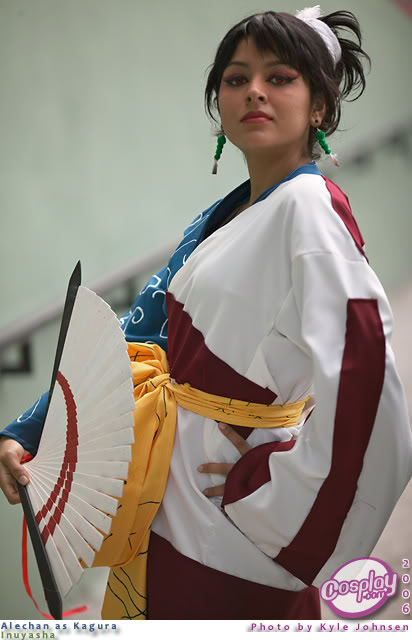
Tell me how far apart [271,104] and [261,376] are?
0.36 metres

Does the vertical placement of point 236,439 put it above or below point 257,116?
below

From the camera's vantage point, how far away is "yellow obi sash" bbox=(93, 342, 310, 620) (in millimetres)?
989

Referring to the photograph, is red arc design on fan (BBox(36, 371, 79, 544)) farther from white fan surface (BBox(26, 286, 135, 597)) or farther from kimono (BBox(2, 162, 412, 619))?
kimono (BBox(2, 162, 412, 619))

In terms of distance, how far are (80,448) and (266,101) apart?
0.51 metres

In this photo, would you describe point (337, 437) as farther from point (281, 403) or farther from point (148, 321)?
A: point (148, 321)

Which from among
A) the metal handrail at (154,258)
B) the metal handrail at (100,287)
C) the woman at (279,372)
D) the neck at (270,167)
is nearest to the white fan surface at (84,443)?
the woman at (279,372)

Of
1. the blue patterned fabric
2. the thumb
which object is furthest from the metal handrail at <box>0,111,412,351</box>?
the thumb

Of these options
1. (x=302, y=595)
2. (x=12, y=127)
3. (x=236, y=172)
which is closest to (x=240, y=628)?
(x=302, y=595)

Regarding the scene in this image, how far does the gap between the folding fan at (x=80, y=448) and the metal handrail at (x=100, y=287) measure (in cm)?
89

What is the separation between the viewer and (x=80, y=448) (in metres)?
0.99

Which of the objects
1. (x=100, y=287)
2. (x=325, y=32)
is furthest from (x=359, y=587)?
(x=100, y=287)

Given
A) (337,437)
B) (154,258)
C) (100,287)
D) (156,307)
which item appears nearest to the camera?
(337,437)

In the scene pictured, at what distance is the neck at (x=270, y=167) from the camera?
105cm

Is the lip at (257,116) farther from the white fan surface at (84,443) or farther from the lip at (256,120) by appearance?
the white fan surface at (84,443)
